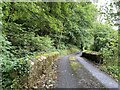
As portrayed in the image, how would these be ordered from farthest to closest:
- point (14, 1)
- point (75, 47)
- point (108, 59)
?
point (75, 47) < point (108, 59) < point (14, 1)

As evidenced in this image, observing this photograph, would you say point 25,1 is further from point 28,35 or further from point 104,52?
point 104,52

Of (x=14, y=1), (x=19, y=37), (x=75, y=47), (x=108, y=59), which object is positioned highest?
(x=14, y=1)

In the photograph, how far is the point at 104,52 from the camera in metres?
13.0

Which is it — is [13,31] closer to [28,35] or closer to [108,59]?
[28,35]

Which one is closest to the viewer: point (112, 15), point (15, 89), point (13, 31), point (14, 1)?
point (15, 89)

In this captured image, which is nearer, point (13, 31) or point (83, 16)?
point (13, 31)

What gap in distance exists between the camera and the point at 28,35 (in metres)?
10.2

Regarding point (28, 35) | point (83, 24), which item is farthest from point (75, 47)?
point (28, 35)

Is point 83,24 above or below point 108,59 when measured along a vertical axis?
above

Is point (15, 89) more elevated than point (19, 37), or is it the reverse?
point (19, 37)

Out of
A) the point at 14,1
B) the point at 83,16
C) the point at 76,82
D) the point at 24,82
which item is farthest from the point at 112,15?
the point at 83,16

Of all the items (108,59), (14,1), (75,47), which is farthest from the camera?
(75,47)

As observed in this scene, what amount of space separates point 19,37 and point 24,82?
4756 millimetres

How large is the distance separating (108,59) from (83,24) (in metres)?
16.2
